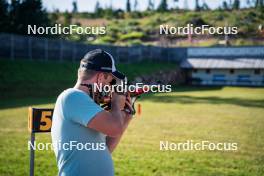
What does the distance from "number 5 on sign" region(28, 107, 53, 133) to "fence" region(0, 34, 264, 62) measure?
27667 millimetres

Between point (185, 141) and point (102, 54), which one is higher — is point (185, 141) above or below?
below

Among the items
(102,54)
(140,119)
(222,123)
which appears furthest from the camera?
(140,119)

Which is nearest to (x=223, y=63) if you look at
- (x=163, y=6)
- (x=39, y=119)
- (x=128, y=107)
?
(x=39, y=119)

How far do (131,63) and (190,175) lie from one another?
126ft

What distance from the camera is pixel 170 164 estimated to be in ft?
27.3

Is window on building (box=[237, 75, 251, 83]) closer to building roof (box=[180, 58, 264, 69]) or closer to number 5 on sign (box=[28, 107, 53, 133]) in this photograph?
building roof (box=[180, 58, 264, 69])

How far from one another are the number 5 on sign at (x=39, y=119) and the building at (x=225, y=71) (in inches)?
1643

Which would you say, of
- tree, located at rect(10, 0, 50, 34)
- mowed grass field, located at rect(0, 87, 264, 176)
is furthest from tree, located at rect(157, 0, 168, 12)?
mowed grass field, located at rect(0, 87, 264, 176)

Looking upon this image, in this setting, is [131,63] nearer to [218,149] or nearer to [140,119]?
[140,119]

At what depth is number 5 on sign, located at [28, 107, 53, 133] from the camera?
16.5 feet

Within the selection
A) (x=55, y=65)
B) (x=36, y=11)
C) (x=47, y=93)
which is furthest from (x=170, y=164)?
(x=36, y=11)

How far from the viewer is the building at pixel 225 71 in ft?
145

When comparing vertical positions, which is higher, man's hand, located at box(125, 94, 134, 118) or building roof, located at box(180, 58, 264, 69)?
man's hand, located at box(125, 94, 134, 118)

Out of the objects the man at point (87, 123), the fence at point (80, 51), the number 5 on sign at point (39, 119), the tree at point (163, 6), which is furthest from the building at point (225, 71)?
the tree at point (163, 6)
